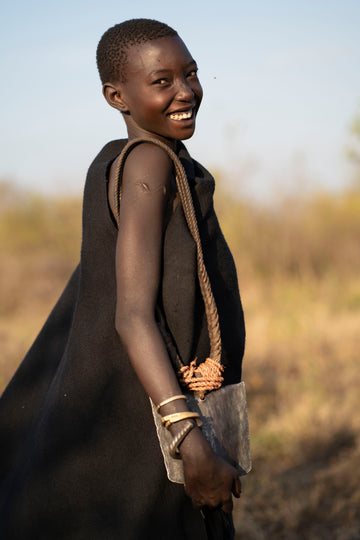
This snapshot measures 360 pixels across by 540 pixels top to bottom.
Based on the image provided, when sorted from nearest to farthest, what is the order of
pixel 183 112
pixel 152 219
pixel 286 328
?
pixel 152 219 → pixel 183 112 → pixel 286 328

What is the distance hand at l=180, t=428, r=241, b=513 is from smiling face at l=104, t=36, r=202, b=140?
2.29 feet

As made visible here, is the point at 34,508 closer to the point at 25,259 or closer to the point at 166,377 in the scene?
the point at 166,377

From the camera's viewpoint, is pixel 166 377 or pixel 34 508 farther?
pixel 34 508

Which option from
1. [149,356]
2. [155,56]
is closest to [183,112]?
[155,56]

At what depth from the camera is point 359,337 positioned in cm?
676

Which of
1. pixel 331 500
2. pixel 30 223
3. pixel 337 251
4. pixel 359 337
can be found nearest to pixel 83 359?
pixel 331 500

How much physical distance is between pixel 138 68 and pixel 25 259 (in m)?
12.2

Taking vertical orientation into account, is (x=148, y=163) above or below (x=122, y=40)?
below

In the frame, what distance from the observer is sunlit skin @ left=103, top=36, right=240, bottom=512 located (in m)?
1.34

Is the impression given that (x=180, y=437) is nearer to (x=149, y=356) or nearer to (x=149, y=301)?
(x=149, y=356)

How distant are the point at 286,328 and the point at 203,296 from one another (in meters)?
5.96

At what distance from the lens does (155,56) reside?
4.82ft

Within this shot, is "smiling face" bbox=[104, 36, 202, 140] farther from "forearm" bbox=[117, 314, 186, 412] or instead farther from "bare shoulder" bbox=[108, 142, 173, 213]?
"forearm" bbox=[117, 314, 186, 412]

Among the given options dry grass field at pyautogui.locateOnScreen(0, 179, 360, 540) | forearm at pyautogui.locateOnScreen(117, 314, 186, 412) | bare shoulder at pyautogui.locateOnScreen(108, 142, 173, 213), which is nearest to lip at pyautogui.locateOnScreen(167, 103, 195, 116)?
bare shoulder at pyautogui.locateOnScreen(108, 142, 173, 213)
